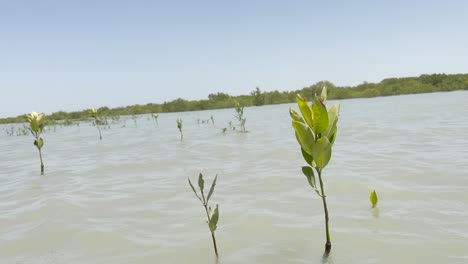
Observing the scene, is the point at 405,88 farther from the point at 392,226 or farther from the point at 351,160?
the point at 392,226

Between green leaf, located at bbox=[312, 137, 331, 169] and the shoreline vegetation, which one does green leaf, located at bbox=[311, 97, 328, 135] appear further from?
the shoreline vegetation

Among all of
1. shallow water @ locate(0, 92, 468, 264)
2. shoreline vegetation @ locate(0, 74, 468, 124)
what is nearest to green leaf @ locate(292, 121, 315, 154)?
shallow water @ locate(0, 92, 468, 264)

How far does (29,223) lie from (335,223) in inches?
124

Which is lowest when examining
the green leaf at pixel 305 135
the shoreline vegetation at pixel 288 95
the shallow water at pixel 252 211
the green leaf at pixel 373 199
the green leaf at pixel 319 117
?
the shallow water at pixel 252 211

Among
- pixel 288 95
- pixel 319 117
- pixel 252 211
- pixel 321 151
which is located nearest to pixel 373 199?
pixel 252 211

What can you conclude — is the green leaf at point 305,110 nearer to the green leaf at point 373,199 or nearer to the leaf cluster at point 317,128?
the leaf cluster at point 317,128

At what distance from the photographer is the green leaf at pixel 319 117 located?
2112 millimetres

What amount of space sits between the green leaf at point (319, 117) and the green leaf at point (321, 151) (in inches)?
3.5

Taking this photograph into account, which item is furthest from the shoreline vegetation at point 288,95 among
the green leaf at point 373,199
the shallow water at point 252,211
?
the green leaf at point 373,199

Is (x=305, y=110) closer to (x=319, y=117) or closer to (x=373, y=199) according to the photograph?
(x=319, y=117)

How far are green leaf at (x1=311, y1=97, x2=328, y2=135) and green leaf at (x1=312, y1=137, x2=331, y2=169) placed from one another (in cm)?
9

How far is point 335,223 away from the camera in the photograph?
2.99 m

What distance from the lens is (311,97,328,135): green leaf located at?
211 centimetres

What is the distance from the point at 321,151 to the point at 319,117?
9.0 inches
